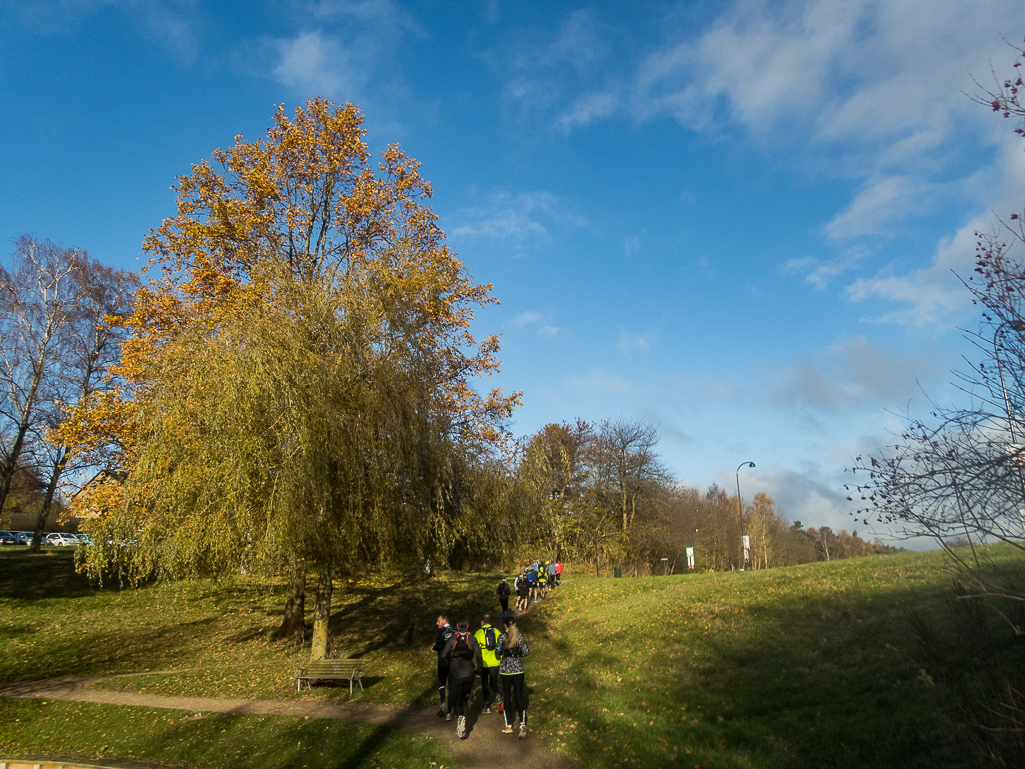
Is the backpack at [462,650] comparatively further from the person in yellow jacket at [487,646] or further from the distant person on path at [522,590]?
the distant person on path at [522,590]

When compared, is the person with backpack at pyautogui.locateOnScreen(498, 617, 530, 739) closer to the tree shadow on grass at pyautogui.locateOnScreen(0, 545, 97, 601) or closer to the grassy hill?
the grassy hill

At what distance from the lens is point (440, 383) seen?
14266mm

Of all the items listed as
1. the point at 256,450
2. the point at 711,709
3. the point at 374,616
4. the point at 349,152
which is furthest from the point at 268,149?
the point at 711,709

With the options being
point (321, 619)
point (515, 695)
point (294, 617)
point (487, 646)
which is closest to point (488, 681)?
point (487, 646)

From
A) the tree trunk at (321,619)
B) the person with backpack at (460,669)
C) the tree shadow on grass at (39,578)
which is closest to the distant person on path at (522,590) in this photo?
the tree trunk at (321,619)

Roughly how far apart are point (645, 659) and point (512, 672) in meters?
5.01

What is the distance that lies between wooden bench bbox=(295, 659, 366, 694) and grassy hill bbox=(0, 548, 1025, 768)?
33 cm

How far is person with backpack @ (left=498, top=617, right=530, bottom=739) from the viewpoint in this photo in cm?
965

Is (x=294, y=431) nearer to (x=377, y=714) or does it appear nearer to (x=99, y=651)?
(x=377, y=714)

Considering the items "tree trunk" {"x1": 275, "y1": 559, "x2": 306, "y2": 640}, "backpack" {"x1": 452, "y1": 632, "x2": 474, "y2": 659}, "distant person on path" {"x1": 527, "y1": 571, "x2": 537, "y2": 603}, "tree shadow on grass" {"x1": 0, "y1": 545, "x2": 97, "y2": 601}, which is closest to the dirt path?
"backpack" {"x1": 452, "y1": 632, "x2": 474, "y2": 659}

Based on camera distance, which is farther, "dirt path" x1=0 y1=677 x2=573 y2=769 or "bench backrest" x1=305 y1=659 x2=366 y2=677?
"bench backrest" x1=305 y1=659 x2=366 y2=677

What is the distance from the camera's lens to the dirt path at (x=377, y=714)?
347 inches

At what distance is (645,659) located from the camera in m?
13.4

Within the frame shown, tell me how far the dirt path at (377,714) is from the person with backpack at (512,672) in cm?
28
